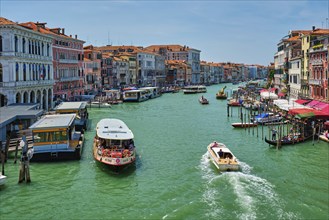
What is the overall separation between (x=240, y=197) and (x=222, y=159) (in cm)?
317

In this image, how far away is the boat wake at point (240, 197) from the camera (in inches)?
426

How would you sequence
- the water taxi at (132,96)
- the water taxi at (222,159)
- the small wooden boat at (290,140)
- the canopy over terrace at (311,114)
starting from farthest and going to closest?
the water taxi at (132,96)
the canopy over terrace at (311,114)
the small wooden boat at (290,140)
the water taxi at (222,159)

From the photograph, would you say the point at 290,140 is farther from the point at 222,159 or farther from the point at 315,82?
the point at 315,82

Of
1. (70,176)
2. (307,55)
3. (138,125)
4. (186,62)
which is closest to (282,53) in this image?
(307,55)

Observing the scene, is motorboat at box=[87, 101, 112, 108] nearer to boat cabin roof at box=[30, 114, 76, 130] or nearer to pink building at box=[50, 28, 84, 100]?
pink building at box=[50, 28, 84, 100]

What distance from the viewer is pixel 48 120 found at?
59.7 feet

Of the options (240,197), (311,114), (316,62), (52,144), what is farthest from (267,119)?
(240,197)

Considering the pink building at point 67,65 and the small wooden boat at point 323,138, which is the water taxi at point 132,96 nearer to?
the pink building at point 67,65

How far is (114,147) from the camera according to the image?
15.7 metres

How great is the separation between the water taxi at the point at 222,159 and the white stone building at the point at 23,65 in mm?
13775

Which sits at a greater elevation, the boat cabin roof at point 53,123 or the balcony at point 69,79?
the balcony at point 69,79

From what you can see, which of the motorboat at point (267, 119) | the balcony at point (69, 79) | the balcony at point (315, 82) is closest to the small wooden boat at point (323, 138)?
the motorboat at point (267, 119)

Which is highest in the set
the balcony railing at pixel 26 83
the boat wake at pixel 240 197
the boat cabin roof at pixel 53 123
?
the balcony railing at pixel 26 83

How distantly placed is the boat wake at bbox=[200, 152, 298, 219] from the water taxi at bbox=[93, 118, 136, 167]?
2886 mm
